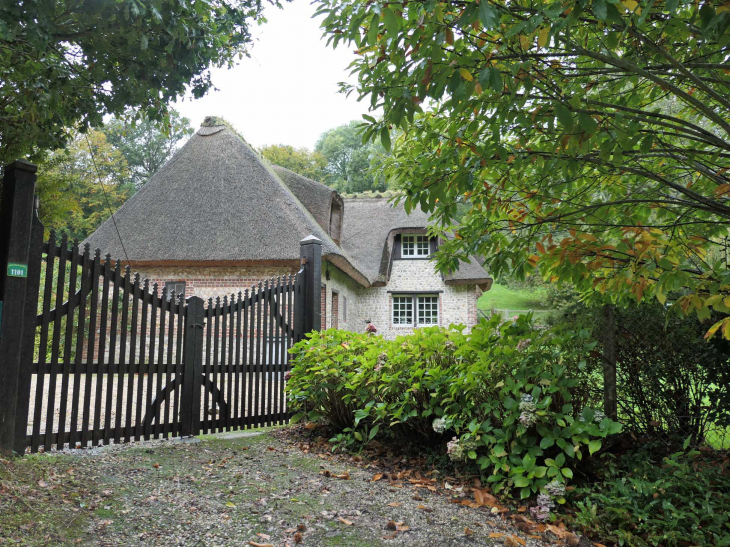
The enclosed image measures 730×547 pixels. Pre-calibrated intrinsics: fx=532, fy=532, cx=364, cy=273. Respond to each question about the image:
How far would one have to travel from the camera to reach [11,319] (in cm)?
359

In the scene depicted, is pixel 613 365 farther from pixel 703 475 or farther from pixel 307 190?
pixel 307 190

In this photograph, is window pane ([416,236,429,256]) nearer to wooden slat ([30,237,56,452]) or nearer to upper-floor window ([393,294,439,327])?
upper-floor window ([393,294,439,327])

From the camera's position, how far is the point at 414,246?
18.9 meters

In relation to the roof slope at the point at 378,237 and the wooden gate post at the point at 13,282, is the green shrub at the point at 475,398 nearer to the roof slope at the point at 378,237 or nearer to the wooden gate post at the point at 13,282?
the wooden gate post at the point at 13,282

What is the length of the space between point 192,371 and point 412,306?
545 inches

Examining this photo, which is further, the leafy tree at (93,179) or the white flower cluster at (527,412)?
the leafy tree at (93,179)

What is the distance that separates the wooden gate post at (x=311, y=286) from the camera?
20.6 ft

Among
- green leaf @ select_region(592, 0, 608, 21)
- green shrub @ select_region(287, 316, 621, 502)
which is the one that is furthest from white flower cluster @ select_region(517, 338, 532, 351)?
green leaf @ select_region(592, 0, 608, 21)

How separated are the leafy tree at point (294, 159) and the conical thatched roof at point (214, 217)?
17919 millimetres

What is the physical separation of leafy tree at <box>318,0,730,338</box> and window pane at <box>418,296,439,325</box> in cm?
1456

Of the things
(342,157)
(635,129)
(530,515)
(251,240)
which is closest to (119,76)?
(635,129)

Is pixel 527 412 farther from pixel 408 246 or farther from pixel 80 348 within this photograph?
pixel 408 246

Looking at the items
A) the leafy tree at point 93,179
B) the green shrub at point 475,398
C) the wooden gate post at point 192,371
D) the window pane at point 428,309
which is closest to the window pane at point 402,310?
the window pane at point 428,309

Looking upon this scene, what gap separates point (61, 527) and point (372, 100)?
99.9 inches
